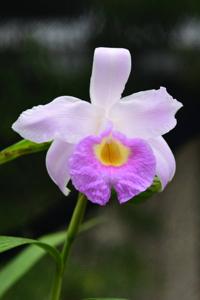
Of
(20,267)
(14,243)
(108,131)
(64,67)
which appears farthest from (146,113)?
(64,67)

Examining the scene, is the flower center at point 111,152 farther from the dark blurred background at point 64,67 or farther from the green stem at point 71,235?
the dark blurred background at point 64,67

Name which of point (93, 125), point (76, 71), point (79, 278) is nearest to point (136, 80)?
point (76, 71)

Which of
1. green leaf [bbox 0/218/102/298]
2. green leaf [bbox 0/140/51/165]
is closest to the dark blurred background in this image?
green leaf [bbox 0/218/102/298]

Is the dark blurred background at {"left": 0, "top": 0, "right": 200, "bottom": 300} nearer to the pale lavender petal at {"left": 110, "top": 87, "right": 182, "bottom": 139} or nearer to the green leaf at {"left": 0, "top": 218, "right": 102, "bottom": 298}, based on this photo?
the green leaf at {"left": 0, "top": 218, "right": 102, "bottom": 298}

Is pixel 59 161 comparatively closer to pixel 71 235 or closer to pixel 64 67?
pixel 71 235

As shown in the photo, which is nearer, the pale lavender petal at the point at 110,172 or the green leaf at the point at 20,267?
the pale lavender petal at the point at 110,172

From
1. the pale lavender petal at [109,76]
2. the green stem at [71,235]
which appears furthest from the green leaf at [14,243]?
the pale lavender petal at [109,76]

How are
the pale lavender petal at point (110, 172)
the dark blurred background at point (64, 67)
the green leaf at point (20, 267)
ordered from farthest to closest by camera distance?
1. the dark blurred background at point (64, 67)
2. the green leaf at point (20, 267)
3. the pale lavender petal at point (110, 172)
